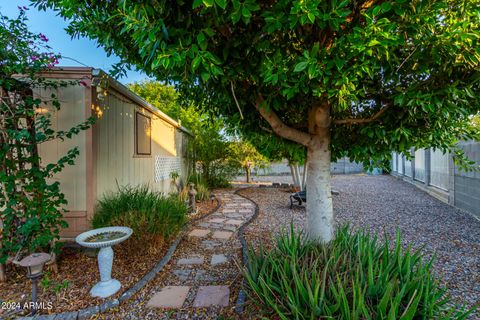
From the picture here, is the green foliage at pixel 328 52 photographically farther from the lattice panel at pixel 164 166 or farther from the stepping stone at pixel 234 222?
the lattice panel at pixel 164 166

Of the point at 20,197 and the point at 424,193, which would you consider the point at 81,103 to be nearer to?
the point at 20,197

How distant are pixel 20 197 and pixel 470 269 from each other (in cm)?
560

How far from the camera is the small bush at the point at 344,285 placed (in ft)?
5.88

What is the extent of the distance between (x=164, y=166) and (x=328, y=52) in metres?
6.33

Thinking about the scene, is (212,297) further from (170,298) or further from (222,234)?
(222,234)

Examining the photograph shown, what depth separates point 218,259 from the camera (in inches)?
144

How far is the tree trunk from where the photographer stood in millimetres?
2838

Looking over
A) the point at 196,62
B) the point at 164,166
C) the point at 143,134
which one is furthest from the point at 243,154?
the point at 196,62

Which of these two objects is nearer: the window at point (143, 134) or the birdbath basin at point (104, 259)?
the birdbath basin at point (104, 259)

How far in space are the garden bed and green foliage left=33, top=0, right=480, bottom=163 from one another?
2.32 m

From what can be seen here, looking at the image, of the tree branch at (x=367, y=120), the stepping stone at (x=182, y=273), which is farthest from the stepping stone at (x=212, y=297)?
the tree branch at (x=367, y=120)

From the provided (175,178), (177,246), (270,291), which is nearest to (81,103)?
(177,246)

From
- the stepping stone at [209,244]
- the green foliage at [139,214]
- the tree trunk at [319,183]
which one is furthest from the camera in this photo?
Answer: the stepping stone at [209,244]

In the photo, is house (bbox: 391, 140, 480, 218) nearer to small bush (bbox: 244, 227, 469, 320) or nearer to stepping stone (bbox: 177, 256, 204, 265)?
small bush (bbox: 244, 227, 469, 320)
